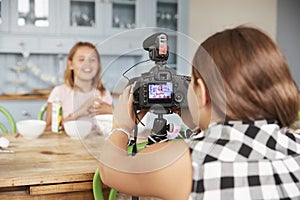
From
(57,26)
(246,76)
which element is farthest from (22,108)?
(246,76)

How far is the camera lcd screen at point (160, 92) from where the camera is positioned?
1.08m

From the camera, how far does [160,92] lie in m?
1.09

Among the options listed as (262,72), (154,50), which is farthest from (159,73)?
(262,72)

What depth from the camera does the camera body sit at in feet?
3.53

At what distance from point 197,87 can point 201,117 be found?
0.27 feet

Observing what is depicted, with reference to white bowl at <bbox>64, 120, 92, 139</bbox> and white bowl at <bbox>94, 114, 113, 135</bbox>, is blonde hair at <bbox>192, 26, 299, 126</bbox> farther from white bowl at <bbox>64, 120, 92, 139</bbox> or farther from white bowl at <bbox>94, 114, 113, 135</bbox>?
white bowl at <bbox>64, 120, 92, 139</bbox>

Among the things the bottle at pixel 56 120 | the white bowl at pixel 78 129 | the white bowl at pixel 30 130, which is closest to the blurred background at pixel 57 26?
the bottle at pixel 56 120

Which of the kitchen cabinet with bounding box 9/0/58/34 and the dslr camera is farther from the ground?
the kitchen cabinet with bounding box 9/0/58/34

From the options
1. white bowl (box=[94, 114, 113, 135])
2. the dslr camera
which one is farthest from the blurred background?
the dslr camera

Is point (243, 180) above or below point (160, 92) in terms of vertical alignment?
below

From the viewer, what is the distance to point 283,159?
93cm

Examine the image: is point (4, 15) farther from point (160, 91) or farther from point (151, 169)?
point (151, 169)

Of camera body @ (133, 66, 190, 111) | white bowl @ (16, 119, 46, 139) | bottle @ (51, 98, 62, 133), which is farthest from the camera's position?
bottle @ (51, 98, 62, 133)

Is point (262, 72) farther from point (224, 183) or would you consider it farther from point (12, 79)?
point (12, 79)
